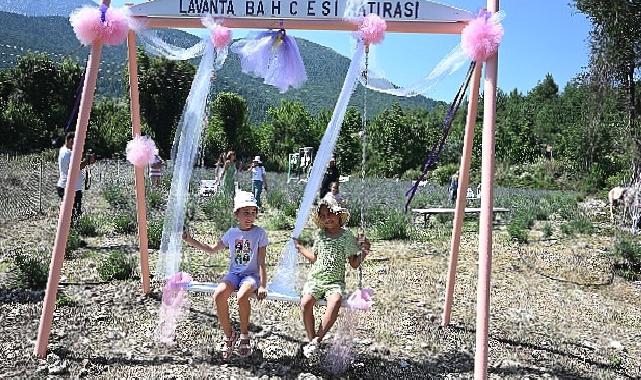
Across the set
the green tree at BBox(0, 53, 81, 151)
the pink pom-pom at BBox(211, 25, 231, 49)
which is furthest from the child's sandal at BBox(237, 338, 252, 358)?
the green tree at BBox(0, 53, 81, 151)

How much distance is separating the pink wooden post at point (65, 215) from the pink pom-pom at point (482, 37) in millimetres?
2604

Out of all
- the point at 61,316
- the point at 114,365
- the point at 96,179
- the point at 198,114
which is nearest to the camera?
the point at 114,365

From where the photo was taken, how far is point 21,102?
121 feet

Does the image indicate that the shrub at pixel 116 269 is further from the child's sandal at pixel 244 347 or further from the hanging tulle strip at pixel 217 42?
the child's sandal at pixel 244 347

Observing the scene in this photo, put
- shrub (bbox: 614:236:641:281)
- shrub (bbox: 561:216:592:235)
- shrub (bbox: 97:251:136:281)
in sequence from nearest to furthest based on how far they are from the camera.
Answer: shrub (bbox: 97:251:136:281) → shrub (bbox: 614:236:641:281) → shrub (bbox: 561:216:592:235)

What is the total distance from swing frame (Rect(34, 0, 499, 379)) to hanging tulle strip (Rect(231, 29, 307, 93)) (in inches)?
6.5

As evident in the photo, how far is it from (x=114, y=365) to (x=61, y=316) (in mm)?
1297

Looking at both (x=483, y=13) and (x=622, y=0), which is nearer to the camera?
(x=483, y=13)

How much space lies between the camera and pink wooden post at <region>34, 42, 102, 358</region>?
423 centimetres

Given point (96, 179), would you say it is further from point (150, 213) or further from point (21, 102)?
point (21, 102)

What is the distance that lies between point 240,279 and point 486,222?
1.83 m

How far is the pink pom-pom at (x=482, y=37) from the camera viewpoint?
3887mm

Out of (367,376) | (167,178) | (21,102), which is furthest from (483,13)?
(21,102)

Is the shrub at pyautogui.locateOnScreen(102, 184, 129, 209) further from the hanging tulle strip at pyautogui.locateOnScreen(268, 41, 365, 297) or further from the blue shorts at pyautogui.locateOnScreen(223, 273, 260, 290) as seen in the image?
the hanging tulle strip at pyautogui.locateOnScreen(268, 41, 365, 297)
